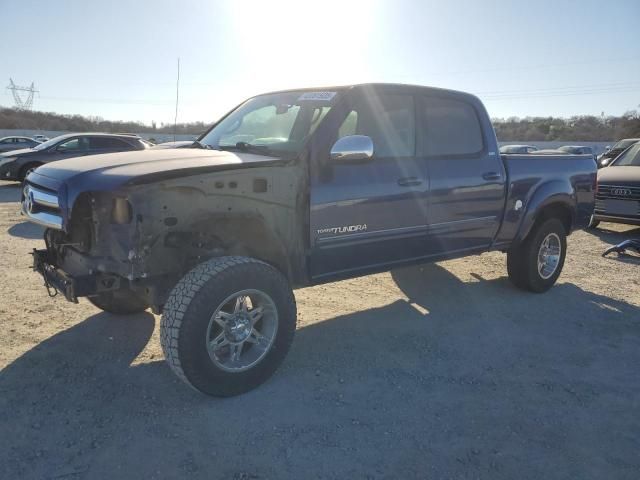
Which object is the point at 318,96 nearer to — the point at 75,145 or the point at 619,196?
the point at 619,196

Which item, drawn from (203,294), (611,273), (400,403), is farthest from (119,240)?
(611,273)

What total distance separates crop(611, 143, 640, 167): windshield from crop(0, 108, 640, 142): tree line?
1600 inches

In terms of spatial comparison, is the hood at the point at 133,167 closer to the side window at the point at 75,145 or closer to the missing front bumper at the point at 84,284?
the missing front bumper at the point at 84,284

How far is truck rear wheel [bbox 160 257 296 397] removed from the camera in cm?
294

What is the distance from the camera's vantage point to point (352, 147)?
11.1ft

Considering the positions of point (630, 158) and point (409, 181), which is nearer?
point (409, 181)

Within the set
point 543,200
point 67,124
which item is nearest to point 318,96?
point 543,200

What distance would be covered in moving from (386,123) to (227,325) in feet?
6.81

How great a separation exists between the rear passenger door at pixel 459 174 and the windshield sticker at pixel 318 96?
0.93m

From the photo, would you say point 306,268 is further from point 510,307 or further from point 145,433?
point 510,307

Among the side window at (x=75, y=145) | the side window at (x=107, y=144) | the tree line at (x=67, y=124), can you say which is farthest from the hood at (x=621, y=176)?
the tree line at (x=67, y=124)

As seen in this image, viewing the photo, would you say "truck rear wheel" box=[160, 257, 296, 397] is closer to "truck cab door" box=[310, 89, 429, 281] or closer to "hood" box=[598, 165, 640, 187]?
"truck cab door" box=[310, 89, 429, 281]

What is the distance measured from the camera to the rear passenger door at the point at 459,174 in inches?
170

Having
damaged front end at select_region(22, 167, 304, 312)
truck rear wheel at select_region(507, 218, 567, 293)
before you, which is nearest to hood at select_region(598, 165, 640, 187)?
truck rear wheel at select_region(507, 218, 567, 293)
